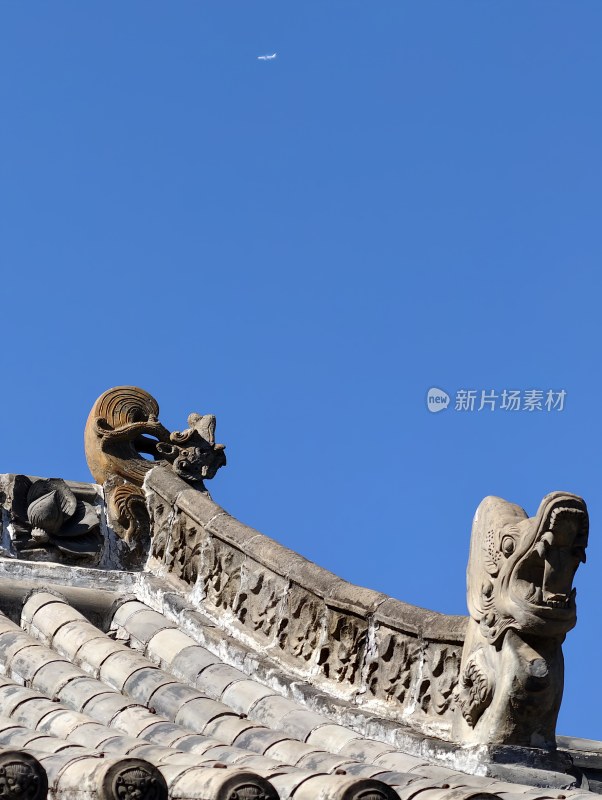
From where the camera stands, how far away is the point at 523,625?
10.5 metres

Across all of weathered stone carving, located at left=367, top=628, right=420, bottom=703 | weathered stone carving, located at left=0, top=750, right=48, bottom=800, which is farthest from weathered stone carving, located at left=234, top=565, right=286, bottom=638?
weathered stone carving, located at left=0, top=750, right=48, bottom=800

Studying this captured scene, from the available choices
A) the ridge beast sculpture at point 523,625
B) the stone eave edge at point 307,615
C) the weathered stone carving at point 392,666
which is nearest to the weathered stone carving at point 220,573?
the stone eave edge at point 307,615

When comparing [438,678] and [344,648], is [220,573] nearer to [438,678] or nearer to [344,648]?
[344,648]

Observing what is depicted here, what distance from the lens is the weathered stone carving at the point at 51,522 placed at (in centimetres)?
1382

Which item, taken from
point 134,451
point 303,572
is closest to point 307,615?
point 303,572

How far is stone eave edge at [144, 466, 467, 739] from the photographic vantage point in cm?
1123

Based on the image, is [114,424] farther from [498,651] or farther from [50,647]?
[498,651]

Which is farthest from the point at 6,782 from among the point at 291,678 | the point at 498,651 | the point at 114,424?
the point at 114,424

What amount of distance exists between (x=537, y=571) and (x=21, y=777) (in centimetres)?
360

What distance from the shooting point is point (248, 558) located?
1305cm

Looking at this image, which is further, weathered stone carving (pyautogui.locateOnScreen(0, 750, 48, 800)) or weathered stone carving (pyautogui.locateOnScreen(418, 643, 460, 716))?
weathered stone carving (pyautogui.locateOnScreen(418, 643, 460, 716))

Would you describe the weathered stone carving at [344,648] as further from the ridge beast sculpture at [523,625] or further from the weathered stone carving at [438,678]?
the ridge beast sculpture at [523,625]

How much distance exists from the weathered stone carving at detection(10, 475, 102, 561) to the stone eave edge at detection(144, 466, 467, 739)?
0.47 meters

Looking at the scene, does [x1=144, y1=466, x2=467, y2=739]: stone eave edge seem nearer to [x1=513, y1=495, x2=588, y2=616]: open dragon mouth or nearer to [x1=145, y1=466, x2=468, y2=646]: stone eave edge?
[x1=145, y1=466, x2=468, y2=646]: stone eave edge
